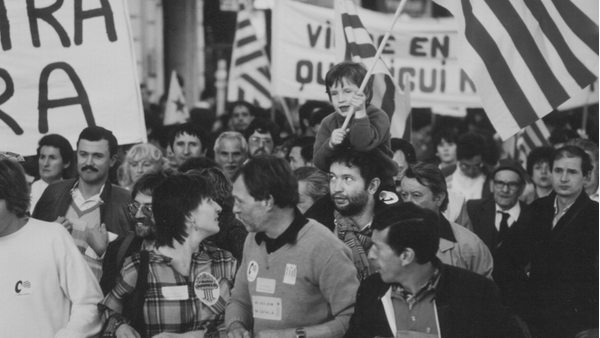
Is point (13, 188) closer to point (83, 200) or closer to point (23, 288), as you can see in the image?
point (23, 288)

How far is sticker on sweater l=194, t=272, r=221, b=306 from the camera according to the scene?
538 centimetres

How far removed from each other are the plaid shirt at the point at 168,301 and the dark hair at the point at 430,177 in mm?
1855

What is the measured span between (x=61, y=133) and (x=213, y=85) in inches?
851

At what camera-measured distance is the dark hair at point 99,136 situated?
736 centimetres

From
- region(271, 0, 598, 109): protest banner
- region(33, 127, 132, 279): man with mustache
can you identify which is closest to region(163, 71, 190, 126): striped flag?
region(271, 0, 598, 109): protest banner

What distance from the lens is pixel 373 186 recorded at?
5.98 meters

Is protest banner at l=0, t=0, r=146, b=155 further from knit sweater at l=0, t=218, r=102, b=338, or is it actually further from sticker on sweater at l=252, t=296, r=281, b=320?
sticker on sweater at l=252, t=296, r=281, b=320

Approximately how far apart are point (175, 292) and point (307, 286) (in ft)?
2.36

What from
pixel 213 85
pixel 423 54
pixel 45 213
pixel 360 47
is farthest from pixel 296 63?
pixel 213 85

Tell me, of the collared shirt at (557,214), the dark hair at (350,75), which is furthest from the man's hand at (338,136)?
the collared shirt at (557,214)

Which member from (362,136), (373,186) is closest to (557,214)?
(373,186)

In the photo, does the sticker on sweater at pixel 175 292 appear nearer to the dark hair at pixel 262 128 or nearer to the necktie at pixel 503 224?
the necktie at pixel 503 224

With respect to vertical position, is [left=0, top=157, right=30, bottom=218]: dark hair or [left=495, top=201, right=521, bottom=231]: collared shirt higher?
[left=0, top=157, right=30, bottom=218]: dark hair

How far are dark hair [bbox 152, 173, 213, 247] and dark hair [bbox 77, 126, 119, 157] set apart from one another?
203 centimetres
